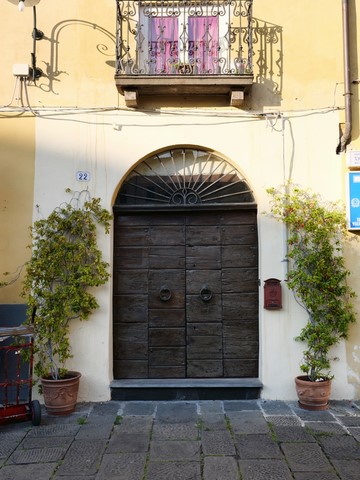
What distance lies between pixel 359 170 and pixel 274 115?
1291 mm

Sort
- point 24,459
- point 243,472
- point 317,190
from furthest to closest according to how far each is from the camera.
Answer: point 317,190
point 24,459
point 243,472

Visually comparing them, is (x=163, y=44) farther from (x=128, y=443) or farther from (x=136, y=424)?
(x=128, y=443)

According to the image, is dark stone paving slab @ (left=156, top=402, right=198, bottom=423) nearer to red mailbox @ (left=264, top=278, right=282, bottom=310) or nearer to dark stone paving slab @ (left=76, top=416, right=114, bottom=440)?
dark stone paving slab @ (left=76, top=416, right=114, bottom=440)

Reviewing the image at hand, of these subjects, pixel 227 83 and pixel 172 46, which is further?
pixel 172 46

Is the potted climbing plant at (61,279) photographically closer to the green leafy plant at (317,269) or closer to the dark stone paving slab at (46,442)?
the dark stone paving slab at (46,442)

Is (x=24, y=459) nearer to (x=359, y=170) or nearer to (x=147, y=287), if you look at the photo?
(x=147, y=287)

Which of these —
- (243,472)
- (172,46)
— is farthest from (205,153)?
(243,472)

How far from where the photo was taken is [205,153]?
599cm

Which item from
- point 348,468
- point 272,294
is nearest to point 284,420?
point 348,468

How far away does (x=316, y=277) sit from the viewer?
5.34m

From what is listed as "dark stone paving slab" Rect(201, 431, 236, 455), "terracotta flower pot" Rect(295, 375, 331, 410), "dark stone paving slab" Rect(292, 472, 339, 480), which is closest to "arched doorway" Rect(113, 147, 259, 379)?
"terracotta flower pot" Rect(295, 375, 331, 410)

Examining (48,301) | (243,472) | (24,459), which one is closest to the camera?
(243,472)

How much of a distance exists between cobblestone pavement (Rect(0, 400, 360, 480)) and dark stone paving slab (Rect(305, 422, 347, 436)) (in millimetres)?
10

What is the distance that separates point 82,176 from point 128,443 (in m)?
3.23
